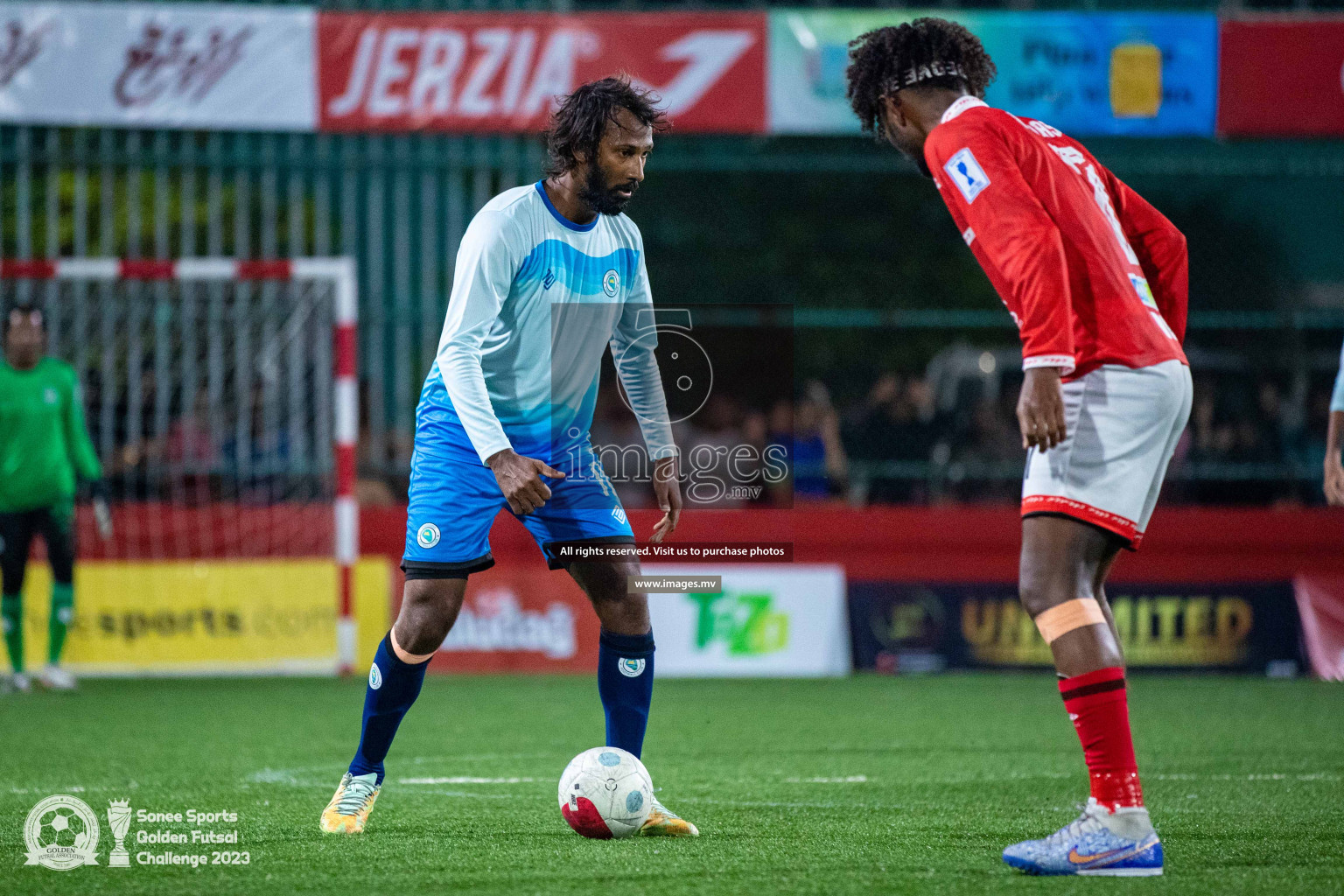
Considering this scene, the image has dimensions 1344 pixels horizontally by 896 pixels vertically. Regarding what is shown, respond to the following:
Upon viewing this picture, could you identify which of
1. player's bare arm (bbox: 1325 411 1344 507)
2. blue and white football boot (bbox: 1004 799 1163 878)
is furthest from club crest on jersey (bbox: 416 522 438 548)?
player's bare arm (bbox: 1325 411 1344 507)

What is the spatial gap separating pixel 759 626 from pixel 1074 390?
7665mm

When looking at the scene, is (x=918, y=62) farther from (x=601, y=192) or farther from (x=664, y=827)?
(x=664, y=827)

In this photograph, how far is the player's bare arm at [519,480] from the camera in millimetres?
4586

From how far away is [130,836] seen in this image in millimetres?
4797

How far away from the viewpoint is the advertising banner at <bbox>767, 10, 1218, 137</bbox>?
38.7 feet

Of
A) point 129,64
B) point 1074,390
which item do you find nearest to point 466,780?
point 1074,390

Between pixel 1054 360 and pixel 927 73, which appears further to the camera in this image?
pixel 927 73

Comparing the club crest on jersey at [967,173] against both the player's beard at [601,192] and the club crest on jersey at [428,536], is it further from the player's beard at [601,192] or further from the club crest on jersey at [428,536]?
the club crest on jersey at [428,536]

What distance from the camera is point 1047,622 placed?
4.16 metres

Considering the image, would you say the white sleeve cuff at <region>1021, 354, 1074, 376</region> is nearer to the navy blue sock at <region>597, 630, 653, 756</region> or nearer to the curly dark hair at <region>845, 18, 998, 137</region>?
the curly dark hair at <region>845, 18, 998, 137</region>

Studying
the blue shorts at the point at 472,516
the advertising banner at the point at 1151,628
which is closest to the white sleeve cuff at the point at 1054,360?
the blue shorts at the point at 472,516

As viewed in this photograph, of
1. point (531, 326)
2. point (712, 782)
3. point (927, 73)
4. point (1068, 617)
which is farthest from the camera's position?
point (712, 782)

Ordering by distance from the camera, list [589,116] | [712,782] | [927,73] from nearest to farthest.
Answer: [927,73] < [589,116] < [712,782]

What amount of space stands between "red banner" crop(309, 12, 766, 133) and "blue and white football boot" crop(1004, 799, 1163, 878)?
857cm
